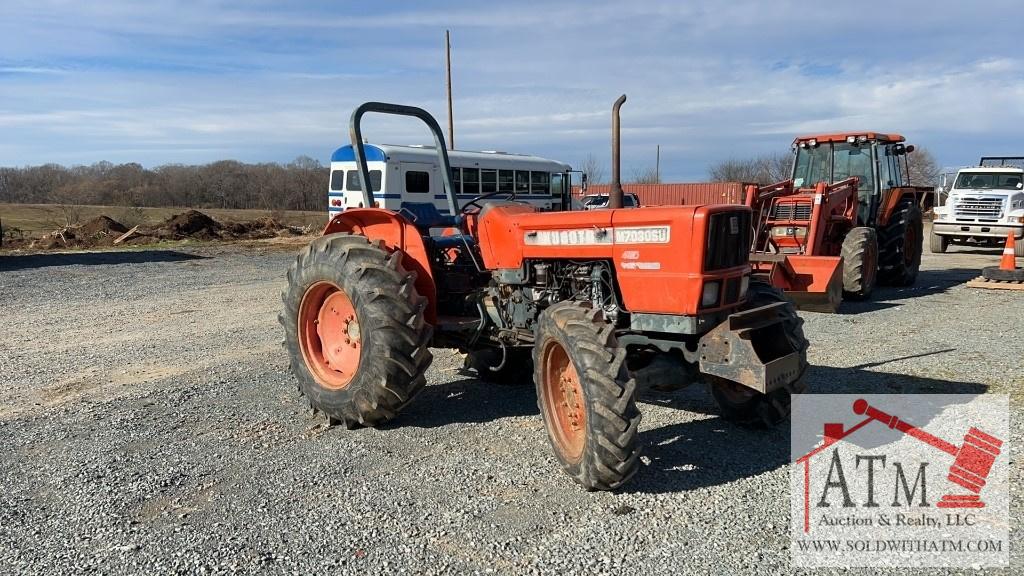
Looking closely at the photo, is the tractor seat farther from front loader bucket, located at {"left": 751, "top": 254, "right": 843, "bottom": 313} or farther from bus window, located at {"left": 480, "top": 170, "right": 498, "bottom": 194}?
bus window, located at {"left": 480, "top": 170, "right": 498, "bottom": 194}

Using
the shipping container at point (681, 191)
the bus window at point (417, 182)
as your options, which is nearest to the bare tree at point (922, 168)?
the shipping container at point (681, 191)

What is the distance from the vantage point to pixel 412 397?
4.79 metres

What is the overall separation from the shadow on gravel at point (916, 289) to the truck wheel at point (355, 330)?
7.07 meters

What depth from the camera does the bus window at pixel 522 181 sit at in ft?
76.6

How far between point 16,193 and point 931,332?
63.6 metres

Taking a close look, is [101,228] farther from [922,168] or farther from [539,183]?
[922,168]

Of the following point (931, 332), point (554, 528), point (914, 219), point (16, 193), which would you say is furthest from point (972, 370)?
point (16, 193)

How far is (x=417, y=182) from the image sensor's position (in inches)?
774

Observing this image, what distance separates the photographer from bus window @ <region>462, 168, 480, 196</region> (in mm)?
21203

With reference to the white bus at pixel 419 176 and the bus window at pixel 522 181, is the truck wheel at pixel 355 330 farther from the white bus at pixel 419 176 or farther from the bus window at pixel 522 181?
the bus window at pixel 522 181

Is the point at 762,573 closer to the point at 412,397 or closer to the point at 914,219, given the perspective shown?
the point at 412,397

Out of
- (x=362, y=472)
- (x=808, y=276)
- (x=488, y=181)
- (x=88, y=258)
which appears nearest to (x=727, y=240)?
(x=362, y=472)

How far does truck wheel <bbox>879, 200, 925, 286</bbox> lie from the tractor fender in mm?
9550

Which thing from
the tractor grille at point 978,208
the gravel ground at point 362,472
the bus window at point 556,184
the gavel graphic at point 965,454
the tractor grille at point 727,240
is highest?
the bus window at point 556,184
